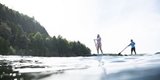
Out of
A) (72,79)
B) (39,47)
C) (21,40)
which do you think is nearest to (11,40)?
(21,40)

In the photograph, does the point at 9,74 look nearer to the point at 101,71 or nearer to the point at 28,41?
the point at 101,71

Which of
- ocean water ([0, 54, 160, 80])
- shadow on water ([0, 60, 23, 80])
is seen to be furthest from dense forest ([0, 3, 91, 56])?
shadow on water ([0, 60, 23, 80])

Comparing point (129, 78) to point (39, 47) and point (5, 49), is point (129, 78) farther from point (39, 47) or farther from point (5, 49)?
point (39, 47)

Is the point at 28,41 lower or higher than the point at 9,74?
higher

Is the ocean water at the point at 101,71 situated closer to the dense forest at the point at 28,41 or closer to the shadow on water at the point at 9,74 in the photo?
the shadow on water at the point at 9,74

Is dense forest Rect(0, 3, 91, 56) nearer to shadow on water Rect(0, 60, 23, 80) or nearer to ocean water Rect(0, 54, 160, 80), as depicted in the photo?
ocean water Rect(0, 54, 160, 80)

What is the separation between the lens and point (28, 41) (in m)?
115

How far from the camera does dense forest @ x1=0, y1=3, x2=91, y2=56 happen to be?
106m

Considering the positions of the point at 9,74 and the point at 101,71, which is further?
the point at 9,74

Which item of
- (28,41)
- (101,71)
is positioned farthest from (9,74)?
(28,41)

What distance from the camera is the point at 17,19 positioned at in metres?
141

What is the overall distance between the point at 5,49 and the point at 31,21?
66.2 meters

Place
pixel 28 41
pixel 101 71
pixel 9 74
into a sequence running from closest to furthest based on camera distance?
pixel 101 71 → pixel 9 74 → pixel 28 41

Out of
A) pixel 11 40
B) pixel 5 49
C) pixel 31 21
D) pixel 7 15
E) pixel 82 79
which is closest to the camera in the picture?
pixel 82 79
